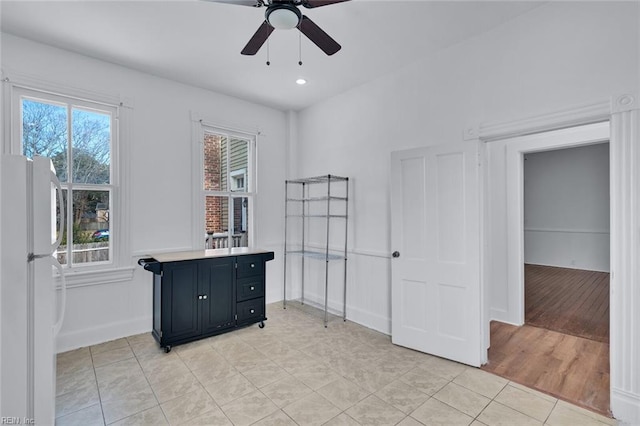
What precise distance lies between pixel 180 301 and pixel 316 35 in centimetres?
275

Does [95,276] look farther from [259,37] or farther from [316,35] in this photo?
[316,35]

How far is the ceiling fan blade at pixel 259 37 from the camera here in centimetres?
196

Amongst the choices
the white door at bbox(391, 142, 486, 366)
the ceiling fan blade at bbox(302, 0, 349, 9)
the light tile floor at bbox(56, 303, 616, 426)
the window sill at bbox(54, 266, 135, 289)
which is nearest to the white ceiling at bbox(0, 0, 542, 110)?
the ceiling fan blade at bbox(302, 0, 349, 9)

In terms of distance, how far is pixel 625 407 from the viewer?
2.04 m

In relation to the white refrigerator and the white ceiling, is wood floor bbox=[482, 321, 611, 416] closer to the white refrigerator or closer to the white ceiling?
the white ceiling

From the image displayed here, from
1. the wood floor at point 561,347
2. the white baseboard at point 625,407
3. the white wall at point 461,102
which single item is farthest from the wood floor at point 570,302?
the white baseboard at point 625,407

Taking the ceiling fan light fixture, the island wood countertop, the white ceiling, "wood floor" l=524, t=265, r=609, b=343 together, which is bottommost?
"wood floor" l=524, t=265, r=609, b=343

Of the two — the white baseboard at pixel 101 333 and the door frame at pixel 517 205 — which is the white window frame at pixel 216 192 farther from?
the door frame at pixel 517 205

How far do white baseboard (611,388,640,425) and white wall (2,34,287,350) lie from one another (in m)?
4.14

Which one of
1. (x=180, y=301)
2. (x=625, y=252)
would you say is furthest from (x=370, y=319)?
(x=625, y=252)

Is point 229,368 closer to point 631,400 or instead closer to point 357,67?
point 631,400

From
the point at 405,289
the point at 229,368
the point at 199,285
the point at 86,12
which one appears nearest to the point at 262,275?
the point at 199,285

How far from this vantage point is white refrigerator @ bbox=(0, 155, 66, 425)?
56.1 inches

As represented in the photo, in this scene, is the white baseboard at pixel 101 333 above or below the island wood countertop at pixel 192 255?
below
